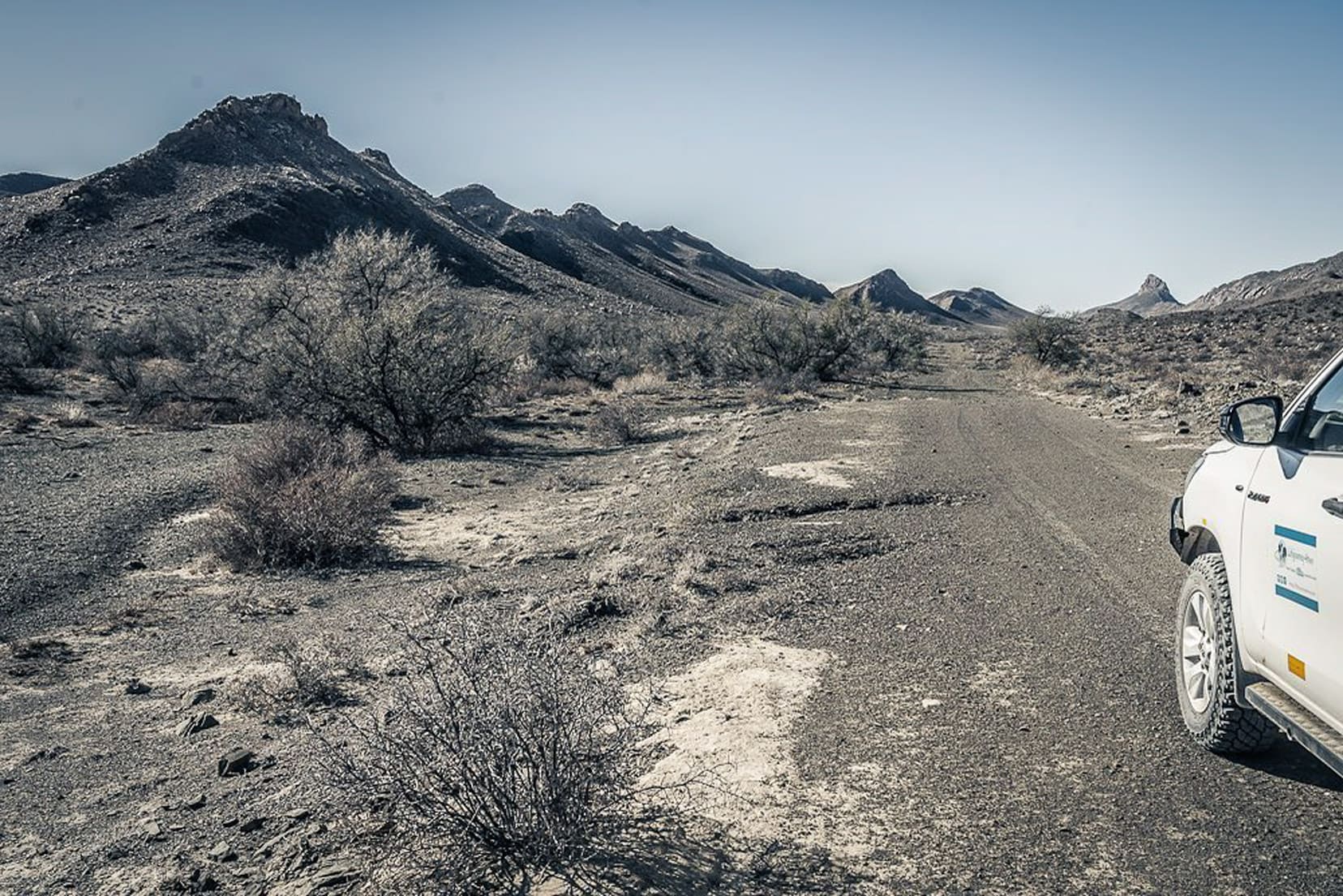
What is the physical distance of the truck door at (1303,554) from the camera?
2895 millimetres

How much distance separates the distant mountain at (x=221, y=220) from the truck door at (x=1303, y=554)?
45.7 metres

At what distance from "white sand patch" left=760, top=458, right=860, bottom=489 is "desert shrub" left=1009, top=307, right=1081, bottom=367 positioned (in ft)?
93.5

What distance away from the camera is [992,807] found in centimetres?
369

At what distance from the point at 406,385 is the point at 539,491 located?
615 centimetres

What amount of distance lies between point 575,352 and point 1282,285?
91.5 metres

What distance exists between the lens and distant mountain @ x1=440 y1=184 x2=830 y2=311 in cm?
9850

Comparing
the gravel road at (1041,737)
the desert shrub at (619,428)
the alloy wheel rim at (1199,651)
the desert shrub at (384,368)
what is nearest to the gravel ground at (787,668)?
the gravel road at (1041,737)

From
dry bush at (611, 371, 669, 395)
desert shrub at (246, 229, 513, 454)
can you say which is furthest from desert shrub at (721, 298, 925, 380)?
desert shrub at (246, 229, 513, 454)

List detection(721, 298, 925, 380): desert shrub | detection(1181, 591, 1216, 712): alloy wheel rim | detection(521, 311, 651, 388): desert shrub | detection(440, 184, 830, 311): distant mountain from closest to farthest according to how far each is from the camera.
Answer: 1. detection(1181, 591, 1216, 712): alloy wheel rim
2. detection(721, 298, 925, 380): desert shrub
3. detection(521, 311, 651, 388): desert shrub
4. detection(440, 184, 830, 311): distant mountain

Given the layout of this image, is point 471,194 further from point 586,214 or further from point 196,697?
point 196,697

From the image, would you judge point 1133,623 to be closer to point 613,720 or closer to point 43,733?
point 613,720

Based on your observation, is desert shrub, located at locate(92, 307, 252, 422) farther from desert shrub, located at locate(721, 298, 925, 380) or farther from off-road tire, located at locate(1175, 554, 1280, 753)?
off-road tire, located at locate(1175, 554, 1280, 753)

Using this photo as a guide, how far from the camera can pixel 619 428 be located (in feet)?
68.8

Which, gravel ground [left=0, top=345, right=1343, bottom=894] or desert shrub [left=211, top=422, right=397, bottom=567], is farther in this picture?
desert shrub [left=211, top=422, right=397, bottom=567]
